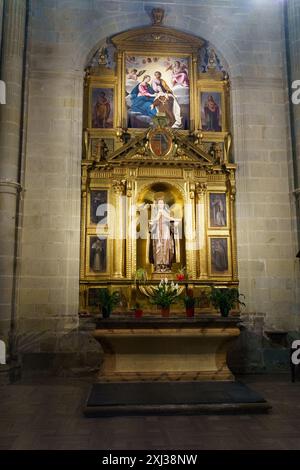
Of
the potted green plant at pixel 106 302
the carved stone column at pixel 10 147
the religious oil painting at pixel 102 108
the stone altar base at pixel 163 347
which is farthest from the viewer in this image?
the religious oil painting at pixel 102 108

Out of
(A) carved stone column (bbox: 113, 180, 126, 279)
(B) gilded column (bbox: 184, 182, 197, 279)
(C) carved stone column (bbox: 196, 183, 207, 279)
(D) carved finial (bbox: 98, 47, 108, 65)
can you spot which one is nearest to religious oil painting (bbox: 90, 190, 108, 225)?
(A) carved stone column (bbox: 113, 180, 126, 279)

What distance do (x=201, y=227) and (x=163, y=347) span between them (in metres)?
4.02

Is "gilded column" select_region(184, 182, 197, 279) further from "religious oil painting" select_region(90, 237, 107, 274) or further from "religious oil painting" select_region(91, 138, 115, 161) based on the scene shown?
"religious oil painting" select_region(91, 138, 115, 161)

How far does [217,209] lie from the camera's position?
1232cm

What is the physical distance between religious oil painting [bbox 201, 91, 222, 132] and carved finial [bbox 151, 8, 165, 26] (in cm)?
255

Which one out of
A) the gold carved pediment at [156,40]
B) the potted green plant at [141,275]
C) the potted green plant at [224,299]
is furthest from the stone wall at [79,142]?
the potted green plant at [224,299]

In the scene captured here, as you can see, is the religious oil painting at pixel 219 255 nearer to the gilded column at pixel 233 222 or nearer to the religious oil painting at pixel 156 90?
the gilded column at pixel 233 222

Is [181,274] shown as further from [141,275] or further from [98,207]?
[98,207]

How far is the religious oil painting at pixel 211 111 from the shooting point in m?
13.1

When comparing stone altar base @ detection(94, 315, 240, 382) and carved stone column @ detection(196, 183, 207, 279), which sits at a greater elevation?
carved stone column @ detection(196, 183, 207, 279)

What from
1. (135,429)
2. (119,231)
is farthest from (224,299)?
(135,429)

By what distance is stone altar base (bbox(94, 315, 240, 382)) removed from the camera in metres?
9.12

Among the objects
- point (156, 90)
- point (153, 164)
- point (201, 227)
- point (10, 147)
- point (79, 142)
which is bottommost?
point (201, 227)

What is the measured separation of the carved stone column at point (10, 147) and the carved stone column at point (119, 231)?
2.63m
